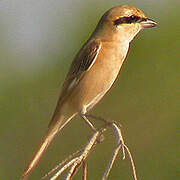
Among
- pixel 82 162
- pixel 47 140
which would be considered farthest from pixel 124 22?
pixel 82 162

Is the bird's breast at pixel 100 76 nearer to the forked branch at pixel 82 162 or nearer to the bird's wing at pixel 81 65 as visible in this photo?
the bird's wing at pixel 81 65

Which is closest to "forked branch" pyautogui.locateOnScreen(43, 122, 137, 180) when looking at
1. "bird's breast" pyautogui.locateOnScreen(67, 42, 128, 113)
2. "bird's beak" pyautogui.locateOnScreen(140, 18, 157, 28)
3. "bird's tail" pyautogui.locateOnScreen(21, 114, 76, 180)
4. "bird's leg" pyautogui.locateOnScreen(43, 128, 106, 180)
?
"bird's leg" pyautogui.locateOnScreen(43, 128, 106, 180)

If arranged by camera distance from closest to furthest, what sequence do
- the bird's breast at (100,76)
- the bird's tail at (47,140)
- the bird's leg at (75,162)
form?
the bird's leg at (75,162) → the bird's tail at (47,140) → the bird's breast at (100,76)

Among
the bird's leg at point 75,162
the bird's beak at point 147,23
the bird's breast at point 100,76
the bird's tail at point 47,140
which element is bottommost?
the bird's tail at point 47,140

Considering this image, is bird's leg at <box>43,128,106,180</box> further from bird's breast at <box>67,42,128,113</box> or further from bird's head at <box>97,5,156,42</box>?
bird's head at <box>97,5,156,42</box>

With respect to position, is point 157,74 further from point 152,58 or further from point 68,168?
point 68,168

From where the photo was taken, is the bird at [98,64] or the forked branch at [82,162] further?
the bird at [98,64]

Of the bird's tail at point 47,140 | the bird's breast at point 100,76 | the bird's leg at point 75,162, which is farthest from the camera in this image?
the bird's breast at point 100,76

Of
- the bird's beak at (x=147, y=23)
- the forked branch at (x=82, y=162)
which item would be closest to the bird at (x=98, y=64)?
the bird's beak at (x=147, y=23)
